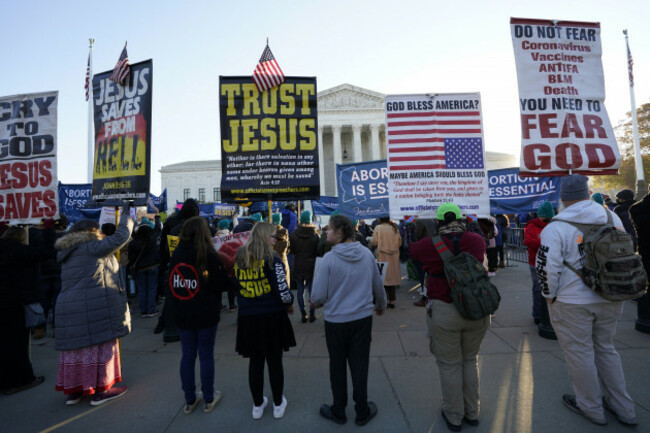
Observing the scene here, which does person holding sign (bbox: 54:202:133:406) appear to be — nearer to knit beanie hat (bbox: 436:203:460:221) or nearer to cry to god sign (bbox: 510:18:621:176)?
knit beanie hat (bbox: 436:203:460:221)

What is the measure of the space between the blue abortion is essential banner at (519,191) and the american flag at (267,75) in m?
8.26

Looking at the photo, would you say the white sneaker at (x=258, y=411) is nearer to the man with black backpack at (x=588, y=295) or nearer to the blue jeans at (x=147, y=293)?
the man with black backpack at (x=588, y=295)

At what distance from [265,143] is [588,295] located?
4.05 metres

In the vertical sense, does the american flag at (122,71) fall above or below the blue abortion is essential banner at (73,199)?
above

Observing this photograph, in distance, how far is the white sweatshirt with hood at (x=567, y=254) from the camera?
2.74 metres

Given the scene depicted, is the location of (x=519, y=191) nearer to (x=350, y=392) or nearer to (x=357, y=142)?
(x=350, y=392)

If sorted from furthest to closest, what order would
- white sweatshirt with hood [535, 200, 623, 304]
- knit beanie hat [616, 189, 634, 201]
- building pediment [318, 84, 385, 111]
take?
building pediment [318, 84, 385, 111]
knit beanie hat [616, 189, 634, 201]
white sweatshirt with hood [535, 200, 623, 304]

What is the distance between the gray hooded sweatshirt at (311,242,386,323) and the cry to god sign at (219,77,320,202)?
2.01 m

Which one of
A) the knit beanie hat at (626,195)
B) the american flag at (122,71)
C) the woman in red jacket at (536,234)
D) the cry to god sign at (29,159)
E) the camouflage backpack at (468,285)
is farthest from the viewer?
the knit beanie hat at (626,195)

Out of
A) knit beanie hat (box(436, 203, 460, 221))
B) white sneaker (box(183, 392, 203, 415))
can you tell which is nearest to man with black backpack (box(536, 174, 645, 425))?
knit beanie hat (box(436, 203, 460, 221))

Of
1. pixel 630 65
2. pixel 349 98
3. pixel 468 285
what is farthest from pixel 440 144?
pixel 349 98

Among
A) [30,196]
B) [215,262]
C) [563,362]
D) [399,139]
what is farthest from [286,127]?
[563,362]

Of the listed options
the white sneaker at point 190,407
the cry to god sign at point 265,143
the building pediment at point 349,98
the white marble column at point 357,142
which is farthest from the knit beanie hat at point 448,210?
the building pediment at point 349,98

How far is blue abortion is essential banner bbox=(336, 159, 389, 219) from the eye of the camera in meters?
10.5
